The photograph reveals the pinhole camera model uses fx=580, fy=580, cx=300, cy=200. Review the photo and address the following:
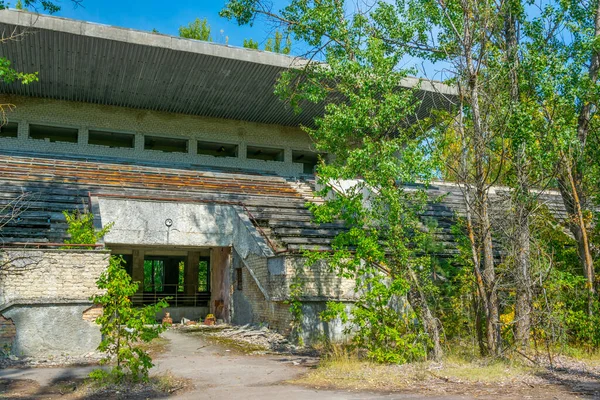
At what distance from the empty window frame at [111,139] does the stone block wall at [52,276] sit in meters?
11.6

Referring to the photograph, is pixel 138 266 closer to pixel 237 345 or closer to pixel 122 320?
pixel 237 345

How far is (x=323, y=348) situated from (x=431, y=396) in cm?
504

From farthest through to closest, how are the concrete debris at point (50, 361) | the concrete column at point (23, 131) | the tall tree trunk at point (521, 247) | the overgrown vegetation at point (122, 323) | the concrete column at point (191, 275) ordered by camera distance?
the concrete column at point (191, 275)
the concrete column at point (23, 131)
the concrete debris at point (50, 361)
the tall tree trunk at point (521, 247)
the overgrown vegetation at point (122, 323)

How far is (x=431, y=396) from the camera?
24.1 feet

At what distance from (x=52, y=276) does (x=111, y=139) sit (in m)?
12.5

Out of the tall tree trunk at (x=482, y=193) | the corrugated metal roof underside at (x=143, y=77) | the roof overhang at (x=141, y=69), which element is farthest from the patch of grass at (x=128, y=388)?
the corrugated metal roof underside at (x=143, y=77)

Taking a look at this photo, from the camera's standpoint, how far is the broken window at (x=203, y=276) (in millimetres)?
22886

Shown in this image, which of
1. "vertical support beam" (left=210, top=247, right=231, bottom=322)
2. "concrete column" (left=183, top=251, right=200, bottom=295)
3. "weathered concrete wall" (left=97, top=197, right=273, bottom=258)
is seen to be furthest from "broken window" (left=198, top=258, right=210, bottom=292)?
"weathered concrete wall" (left=97, top=197, right=273, bottom=258)

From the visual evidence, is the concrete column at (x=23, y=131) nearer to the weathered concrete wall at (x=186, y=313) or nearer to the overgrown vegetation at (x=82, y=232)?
the weathered concrete wall at (x=186, y=313)

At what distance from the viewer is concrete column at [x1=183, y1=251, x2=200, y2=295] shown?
22.7m

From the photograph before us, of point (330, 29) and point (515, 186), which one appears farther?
point (330, 29)

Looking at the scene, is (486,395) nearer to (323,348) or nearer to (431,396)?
(431,396)

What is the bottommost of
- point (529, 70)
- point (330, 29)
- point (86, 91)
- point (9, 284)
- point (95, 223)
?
point (9, 284)

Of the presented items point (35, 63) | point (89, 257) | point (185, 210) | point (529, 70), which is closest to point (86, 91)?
point (35, 63)
